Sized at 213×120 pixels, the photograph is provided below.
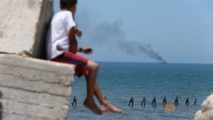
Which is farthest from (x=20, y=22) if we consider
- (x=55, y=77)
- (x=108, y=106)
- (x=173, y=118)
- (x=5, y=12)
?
(x=173, y=118)

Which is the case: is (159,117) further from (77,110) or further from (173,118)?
(77,110)

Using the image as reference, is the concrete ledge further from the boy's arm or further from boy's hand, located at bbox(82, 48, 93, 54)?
boy's hand, located at bbox(82, 48, 93, 54)

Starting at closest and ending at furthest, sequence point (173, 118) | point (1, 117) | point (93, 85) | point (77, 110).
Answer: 1. point (1, 117)
2. point (93, 85)
3. point (173, 118)
4. point (77, 110)

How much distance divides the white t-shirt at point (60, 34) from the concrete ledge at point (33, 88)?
22 cm

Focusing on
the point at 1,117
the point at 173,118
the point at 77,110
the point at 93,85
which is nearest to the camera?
the point at 1,117

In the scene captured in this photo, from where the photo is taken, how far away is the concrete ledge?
5809 mm

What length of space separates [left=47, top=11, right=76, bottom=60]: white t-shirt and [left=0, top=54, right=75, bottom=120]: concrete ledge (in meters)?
0.22

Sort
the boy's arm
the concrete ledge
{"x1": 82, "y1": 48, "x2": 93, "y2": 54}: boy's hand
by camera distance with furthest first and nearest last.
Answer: {"x1": 82, "y1": 48, "x2": 93, "y2": 54}: boy's hand < the boy's arm < the concrete ledge

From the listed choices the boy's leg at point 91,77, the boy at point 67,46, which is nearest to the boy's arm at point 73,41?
the boy at point 67,46

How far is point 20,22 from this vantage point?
6.08 metres

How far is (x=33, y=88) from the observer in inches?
230

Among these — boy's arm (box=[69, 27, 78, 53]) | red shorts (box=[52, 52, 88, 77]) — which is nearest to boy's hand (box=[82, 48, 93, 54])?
boy's arm (box=[69, 27, 78, 53])

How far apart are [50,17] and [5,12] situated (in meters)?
0.55

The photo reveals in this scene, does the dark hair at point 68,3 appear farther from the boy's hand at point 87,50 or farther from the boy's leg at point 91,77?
the boy's leg at point 91,77
